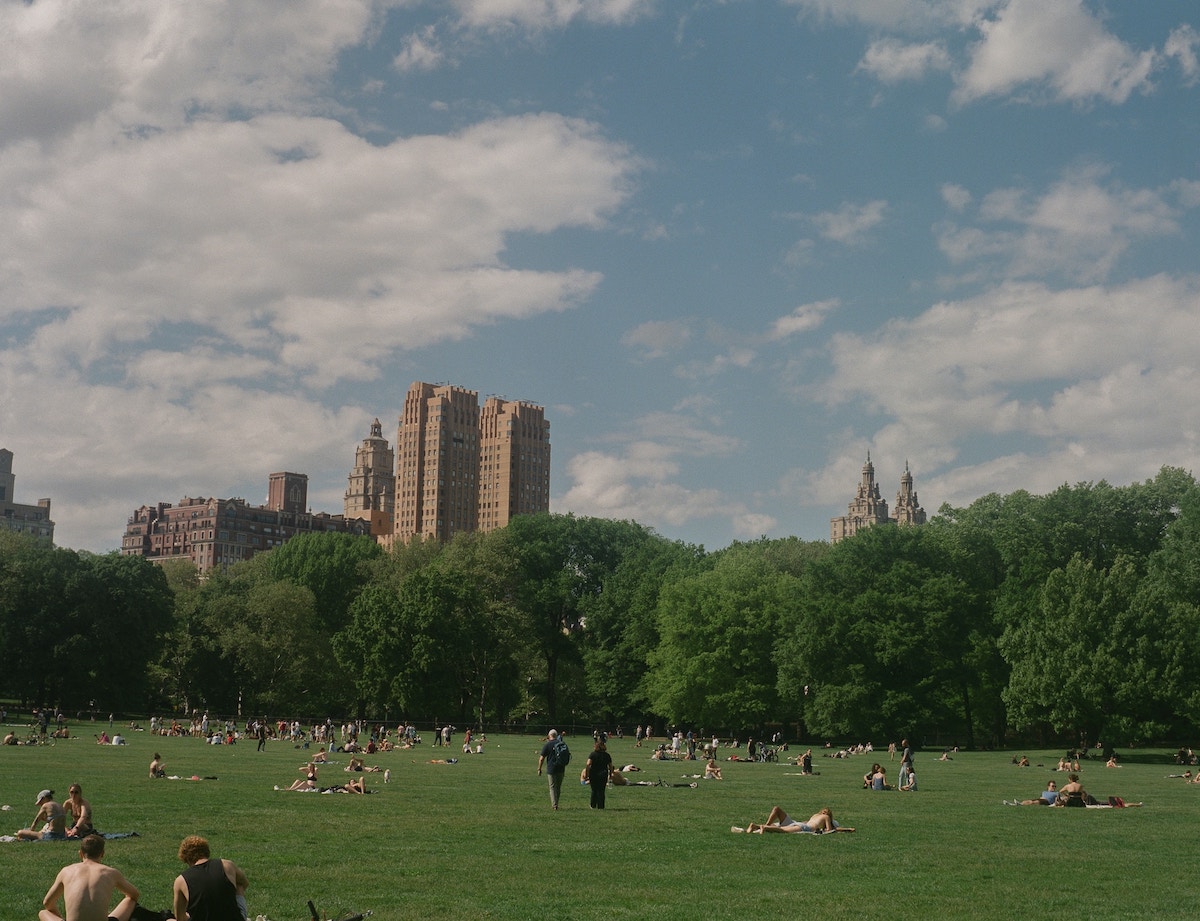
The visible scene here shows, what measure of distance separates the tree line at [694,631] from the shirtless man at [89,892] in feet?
209

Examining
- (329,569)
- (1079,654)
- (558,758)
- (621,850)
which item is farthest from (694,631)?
(621,850)

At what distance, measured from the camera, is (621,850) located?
21.3 meters

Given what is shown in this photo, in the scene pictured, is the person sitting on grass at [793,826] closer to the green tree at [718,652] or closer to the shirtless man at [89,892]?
the shirtless man at [89,892]

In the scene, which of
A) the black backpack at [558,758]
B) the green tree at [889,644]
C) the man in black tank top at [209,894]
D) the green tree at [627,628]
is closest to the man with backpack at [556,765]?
the black backpack at [558,758]

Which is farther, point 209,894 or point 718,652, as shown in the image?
point 718,652

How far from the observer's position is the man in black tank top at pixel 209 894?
1218 cm

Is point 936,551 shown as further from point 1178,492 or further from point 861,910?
point 861,910

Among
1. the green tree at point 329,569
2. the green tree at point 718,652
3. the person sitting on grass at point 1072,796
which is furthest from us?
the green tree at point 329,569

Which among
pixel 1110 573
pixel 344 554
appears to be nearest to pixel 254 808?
pixel 1110 573

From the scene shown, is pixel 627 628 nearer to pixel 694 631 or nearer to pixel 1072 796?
pixel 694 631

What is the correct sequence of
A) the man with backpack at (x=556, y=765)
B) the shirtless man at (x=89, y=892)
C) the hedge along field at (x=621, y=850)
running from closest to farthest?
the shirtless man at (x=89, y=892), the hedge along field at (x=621, y=850), the man with backpack at (x=556, y=765)

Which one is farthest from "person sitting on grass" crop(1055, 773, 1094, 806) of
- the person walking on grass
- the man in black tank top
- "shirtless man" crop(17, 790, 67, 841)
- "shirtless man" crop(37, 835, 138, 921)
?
"shirtless man" crop(37, 835, 138, 921)

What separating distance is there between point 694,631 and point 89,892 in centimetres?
7765

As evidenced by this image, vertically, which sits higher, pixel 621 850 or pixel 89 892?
pixel 89 892
